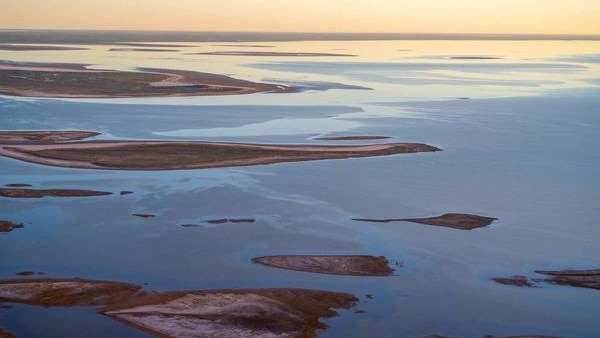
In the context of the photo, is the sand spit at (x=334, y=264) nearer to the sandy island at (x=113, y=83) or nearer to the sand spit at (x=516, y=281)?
the sand spit at (x=516, y=281)

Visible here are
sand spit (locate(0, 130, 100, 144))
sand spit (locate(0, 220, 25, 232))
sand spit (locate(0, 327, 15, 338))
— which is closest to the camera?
sand spit (locate(0, 327, 15, 338))

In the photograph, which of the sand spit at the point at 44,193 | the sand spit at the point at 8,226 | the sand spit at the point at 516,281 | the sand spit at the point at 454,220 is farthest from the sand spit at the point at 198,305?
the sand spit at the point at 44,193

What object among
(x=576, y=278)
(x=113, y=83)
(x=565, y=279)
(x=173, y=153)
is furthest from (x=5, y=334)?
(x=113, y=83)

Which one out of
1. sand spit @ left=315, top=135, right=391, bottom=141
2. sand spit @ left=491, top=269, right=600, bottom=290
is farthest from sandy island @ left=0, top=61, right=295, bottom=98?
sand spit @ left=491, top=269, right=600, bottom=290

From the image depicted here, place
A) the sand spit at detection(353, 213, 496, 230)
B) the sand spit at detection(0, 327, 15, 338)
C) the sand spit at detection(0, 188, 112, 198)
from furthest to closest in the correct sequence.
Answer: the sand spit at detection(0, 188, 112, 198)
the sand spit at detection(353, 213, 496, 230)
the sand spit at detection(0, 327, 15, 338)

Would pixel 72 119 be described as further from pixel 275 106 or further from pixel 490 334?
pixel 490 334

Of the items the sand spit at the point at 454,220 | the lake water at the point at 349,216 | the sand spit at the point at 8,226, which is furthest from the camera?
the sand spit at the point at 454,220

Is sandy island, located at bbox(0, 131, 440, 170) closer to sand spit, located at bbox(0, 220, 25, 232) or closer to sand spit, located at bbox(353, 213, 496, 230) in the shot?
sand spit, located at bbox(0, 220, 25, 232)
